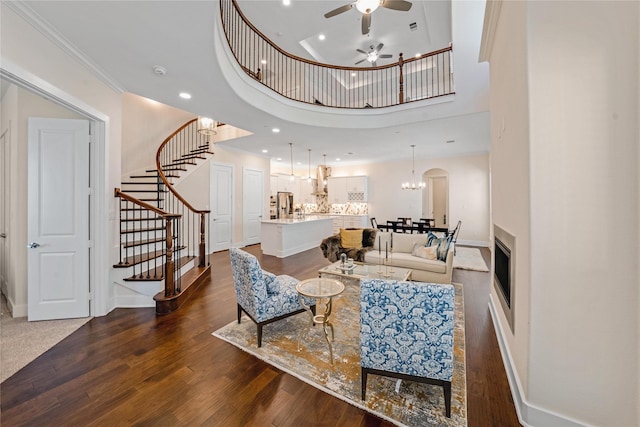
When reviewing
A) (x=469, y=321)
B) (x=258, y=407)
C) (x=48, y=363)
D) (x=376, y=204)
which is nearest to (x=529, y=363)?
(x=469, y=321)

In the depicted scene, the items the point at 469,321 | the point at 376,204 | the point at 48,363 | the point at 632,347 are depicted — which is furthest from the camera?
the point at 376,204

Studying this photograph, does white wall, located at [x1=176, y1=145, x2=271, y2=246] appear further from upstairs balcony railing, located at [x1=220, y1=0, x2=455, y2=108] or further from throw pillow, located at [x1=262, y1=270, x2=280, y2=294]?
throw pillow, located at [x1=262, y1=270, x2=280, y2=294]

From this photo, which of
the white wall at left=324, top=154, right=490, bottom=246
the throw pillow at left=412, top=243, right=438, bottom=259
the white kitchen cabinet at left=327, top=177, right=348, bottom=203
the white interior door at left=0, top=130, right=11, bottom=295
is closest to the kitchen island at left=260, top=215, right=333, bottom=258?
the white kitchen cabinet at left=327, top=177, right=348, bottom=203

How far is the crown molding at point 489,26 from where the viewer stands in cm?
226

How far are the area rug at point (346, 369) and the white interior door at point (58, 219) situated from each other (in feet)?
6.51

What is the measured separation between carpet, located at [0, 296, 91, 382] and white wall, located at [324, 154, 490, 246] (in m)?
8.72

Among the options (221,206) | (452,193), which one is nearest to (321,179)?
(221,206)

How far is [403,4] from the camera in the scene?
304 centimetres

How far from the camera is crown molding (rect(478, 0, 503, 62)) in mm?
2260

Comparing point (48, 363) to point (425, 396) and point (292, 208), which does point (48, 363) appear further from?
point (292, 208)

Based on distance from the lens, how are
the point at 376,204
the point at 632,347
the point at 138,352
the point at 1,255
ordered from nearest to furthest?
the point at 632,347, the point at 138,352, the point at 1,255, the point at 376,204

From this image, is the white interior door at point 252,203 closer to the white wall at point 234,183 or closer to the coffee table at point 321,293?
the white wall at point 234,183

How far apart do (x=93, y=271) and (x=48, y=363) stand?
115 centimetres

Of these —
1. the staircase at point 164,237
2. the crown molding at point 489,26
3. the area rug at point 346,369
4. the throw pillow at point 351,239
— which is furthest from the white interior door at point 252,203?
the crown molding at point 489,26
